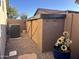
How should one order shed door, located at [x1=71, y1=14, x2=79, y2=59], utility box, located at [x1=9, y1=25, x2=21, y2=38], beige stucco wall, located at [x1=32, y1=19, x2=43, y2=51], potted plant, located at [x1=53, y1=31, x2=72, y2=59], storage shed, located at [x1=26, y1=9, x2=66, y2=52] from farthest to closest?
1. utility box, located at [x1=9, y1=25, x2=21, y2=38]
2. beige stucco wall, located at [x1=32, y1=19, x2=43, y2=51]
3. storage shed, located at [x1=26, y1=9, x2=66, y2=52]
4. shed door, located at [x1=71, y1=14, x2=79, y2=59]
5. potted plant, located at [x1=53, y1=31, x2=72, y2=59]

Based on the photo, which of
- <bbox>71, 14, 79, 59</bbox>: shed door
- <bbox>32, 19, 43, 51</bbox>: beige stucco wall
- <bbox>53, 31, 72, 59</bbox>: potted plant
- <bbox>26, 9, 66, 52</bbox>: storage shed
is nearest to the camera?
<bbox>53, 31, 72, 59</bbox>: potted plant

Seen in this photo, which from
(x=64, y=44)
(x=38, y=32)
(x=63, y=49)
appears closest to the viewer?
(x=63, y=49)

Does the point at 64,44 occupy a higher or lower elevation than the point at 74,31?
lower

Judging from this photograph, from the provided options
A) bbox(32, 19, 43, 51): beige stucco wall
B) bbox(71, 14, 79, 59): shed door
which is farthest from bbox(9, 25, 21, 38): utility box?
bbox(71, 14, 79, 59): shed door

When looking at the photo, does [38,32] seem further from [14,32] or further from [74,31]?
[14,32]

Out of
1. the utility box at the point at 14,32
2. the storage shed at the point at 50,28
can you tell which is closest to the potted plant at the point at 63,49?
the storage shed at the point at 50,28

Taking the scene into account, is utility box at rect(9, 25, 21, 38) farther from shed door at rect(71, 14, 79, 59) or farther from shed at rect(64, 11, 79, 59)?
shed door at rect(71, 14, 79, 59)

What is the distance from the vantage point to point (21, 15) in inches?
1266

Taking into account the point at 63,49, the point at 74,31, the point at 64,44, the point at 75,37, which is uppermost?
the point at 74,31

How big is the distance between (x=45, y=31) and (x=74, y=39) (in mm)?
1708

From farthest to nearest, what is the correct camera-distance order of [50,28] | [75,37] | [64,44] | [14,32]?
[14,32], [50,28], [75,37], [64,44]

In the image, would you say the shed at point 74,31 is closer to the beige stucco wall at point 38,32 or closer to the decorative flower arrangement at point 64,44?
the decorative flower arrangement at point 64,44

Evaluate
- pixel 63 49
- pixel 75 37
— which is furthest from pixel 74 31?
pixel 63 49

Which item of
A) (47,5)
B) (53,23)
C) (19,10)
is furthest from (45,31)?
(19,10)
